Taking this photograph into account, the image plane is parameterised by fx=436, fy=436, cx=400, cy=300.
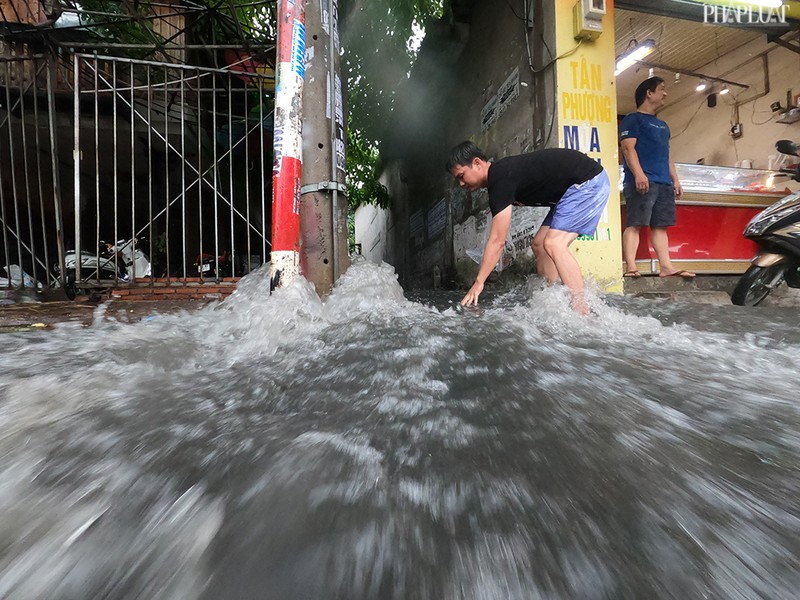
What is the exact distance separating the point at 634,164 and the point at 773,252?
1387mm

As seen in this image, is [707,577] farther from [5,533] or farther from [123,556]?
[5,533]

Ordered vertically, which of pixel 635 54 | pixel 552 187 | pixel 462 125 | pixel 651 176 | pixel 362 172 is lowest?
pixel 552 187

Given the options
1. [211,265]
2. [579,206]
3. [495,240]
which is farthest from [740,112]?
[211,265]

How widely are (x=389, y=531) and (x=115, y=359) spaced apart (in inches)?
62.7

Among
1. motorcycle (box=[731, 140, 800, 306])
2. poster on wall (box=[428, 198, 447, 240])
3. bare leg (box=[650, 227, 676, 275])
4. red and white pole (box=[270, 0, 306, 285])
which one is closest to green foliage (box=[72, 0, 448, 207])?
poster on wall (box=[428, 198, 447, 240])

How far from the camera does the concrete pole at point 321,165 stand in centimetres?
301

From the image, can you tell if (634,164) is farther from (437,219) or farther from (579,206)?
(437,219)

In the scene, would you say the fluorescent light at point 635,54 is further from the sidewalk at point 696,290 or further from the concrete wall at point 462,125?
the sidewalk at point 696,290

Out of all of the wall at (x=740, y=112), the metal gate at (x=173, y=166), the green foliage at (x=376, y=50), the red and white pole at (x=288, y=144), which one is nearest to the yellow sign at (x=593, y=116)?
the green foliage at (x=376, y=50)

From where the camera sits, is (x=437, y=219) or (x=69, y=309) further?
(x=437, y=219)

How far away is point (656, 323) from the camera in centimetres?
272

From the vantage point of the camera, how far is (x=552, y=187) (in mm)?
3240

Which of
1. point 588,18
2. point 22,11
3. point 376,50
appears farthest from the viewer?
point 22,11

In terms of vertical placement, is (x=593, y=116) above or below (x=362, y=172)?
below
